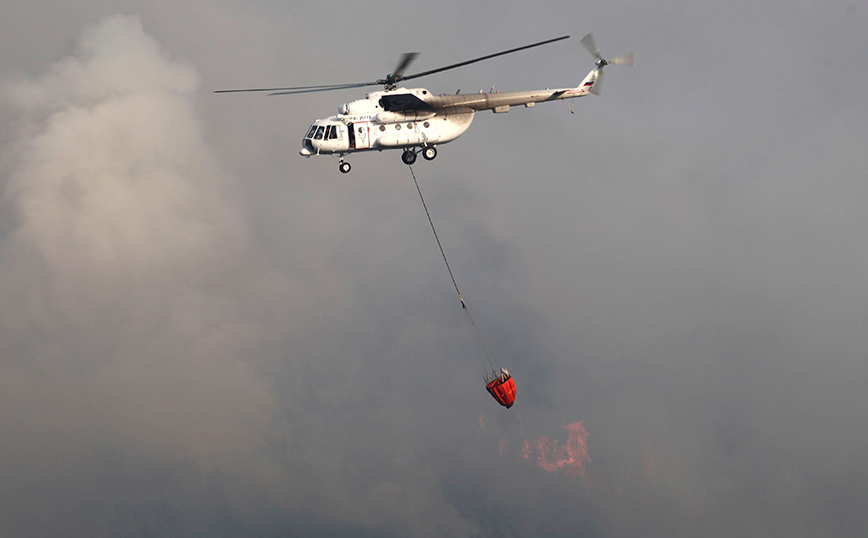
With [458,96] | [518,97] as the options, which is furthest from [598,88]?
[458,96]

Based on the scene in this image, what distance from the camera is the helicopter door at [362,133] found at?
221 ft

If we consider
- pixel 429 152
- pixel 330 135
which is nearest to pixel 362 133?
pixel 330 135

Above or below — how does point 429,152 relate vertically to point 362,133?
below

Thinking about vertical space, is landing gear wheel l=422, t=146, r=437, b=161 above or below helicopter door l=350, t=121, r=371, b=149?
below

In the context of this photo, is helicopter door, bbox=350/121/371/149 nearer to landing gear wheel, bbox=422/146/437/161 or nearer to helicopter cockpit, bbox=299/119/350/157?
helicopter cockpit, bbox=299/119/350/157

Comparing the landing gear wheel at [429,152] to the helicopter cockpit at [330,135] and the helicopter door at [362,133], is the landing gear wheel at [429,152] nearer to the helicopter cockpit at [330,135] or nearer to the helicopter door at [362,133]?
the helicopter door at [362,133]

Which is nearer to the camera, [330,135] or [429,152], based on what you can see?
[330,135]

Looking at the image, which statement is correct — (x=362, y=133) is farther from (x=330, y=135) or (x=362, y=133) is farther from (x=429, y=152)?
(x=429, y=152)

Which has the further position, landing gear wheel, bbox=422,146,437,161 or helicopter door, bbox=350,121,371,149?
landing gear wheel, bbox=422,146,437,161

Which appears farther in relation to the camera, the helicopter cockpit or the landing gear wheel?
the landing gear wheel

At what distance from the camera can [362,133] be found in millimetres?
67375

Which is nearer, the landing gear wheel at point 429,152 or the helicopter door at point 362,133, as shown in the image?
the helicopter door at point 362,133

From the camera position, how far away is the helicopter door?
221ft

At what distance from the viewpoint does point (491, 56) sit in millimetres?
56000
